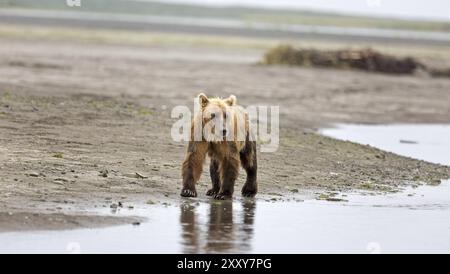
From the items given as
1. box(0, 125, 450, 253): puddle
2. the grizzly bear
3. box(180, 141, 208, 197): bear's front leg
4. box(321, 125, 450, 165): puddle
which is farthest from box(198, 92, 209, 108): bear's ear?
box(321, 125, 450, 165): puddle

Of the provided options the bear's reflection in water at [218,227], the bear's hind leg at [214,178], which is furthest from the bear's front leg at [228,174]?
the bear's hind leg at [214,178]

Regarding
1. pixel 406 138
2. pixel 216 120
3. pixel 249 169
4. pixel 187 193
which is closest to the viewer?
pixel 216 120

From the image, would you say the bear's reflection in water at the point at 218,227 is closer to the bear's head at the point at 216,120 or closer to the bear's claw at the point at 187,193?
the bear's claw at the point at 187,193

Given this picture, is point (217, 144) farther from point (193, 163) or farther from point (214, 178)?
point (214, 178)

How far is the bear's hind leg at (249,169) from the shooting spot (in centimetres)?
1351

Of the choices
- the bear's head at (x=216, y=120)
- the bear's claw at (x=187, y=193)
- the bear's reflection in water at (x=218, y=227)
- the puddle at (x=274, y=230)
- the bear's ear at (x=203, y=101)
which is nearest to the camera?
the puddle at (x=274, y=230)

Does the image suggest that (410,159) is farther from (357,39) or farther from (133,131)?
Result: (357,39)

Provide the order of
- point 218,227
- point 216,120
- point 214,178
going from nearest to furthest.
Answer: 1. point 218,227
2. point 216,120
3. point 214,178

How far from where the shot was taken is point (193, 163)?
12734mm

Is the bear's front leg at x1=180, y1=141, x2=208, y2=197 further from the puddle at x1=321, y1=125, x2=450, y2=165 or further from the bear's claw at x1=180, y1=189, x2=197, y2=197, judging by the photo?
the puddle at x1=321, y1=125, x2=450, y2=165

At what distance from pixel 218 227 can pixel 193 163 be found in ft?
5.16

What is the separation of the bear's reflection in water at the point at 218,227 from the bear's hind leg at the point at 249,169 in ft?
1.14

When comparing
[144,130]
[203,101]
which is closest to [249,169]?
[203,101]

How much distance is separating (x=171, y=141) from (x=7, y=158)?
12.3 feet
